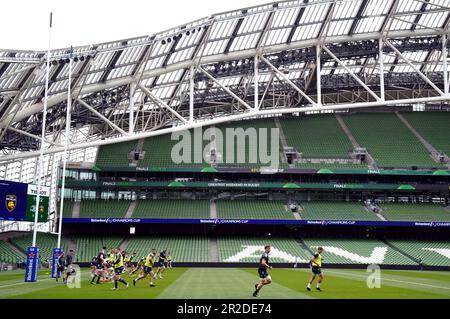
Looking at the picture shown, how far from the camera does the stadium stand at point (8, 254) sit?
4839cm

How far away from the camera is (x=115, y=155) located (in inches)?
2478

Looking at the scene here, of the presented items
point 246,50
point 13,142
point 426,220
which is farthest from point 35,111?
point 426,220

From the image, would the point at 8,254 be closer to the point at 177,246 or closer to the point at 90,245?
the point at 90,245

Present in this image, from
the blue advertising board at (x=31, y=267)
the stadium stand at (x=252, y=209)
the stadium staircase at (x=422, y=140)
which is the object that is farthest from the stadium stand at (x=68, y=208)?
the stadium staircase at (x=422, y=140)

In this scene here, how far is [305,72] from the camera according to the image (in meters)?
57.2

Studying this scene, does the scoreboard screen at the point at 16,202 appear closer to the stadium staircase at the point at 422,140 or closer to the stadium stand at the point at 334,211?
the stadium stand at the point at 334,211

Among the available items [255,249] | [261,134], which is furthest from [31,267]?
[261,134]

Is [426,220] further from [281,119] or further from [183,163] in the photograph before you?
[183,163]

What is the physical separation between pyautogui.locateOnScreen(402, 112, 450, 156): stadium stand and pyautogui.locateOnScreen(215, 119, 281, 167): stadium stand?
2021cm

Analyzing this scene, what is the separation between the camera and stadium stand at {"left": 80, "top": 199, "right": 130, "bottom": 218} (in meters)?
56.2

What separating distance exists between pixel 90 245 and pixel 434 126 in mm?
48171

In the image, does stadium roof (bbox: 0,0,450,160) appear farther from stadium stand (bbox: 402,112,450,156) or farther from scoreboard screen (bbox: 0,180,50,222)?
stadium stand (bbox: 402,112,450,156)

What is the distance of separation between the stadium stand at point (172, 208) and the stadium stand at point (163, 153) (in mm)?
4484
